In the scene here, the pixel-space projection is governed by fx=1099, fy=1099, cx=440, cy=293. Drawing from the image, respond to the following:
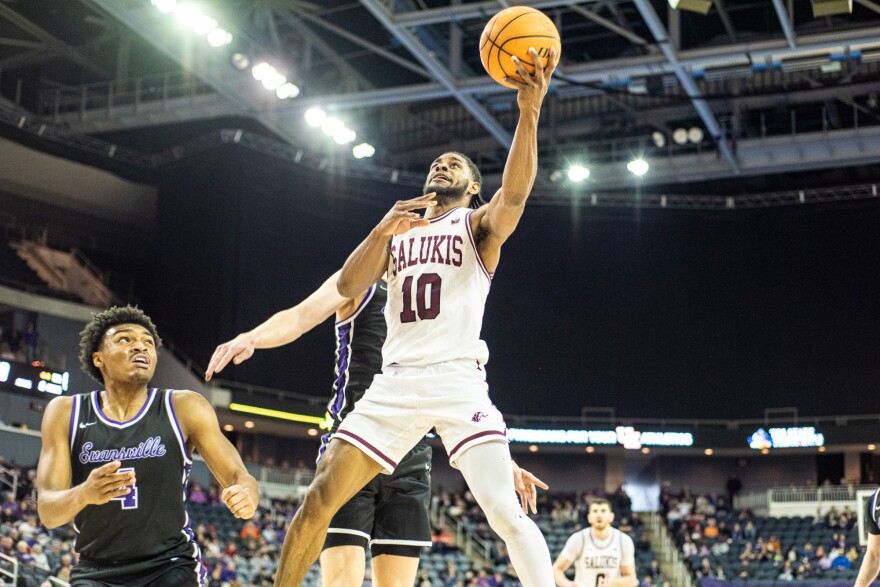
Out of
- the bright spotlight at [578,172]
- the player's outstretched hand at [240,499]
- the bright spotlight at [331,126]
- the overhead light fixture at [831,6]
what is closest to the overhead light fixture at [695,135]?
the bright spotlight at [578,172]

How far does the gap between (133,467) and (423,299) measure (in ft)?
5.31

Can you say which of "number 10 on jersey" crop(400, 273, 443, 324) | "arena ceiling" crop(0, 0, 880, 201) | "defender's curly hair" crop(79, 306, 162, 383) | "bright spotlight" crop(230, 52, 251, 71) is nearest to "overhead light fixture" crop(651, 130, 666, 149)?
"arena ceiling" crop(0, 0, 880, 201)

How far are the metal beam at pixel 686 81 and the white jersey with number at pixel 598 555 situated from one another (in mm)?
12861

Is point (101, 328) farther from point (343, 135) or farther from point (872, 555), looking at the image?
point (343, 135)

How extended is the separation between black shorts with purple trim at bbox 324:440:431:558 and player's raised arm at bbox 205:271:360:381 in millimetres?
989

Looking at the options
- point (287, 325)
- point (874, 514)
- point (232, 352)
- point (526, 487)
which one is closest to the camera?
point (232, 352)

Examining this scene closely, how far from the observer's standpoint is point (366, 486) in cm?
636

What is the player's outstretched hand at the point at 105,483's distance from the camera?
430 cm

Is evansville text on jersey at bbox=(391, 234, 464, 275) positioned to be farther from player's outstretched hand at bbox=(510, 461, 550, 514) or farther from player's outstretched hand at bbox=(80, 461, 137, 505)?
player's outstretched hand at bbox=(80, 461, 137, 505)

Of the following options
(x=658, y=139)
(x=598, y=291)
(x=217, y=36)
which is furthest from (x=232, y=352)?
(x=598, y=291)

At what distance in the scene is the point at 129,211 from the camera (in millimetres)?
32188

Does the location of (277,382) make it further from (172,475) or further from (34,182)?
(172,475)

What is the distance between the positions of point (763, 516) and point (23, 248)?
2197cm

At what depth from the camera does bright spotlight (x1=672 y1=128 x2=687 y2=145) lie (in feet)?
88.2
